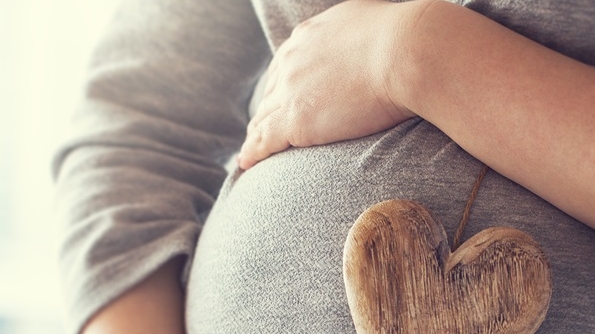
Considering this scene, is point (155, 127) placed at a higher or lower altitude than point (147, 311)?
higher

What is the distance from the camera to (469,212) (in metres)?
0.58

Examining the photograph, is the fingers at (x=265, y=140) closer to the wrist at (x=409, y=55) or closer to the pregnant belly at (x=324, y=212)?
the pregnant belly at (x=324, y=212)

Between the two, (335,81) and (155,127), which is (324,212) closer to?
(335,81)

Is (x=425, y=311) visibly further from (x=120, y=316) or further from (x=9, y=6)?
(x=9, y=6)

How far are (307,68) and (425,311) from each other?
0.29 m

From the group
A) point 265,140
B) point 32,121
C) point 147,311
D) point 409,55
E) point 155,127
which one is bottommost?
point 32,121

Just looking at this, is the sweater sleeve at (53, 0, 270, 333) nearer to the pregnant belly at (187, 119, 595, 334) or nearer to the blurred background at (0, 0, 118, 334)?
the pregnant belly at (187, 119, 595, 334)

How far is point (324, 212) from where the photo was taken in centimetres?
62

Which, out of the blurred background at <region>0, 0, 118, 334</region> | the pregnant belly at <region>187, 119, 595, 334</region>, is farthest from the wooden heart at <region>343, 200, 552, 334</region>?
the blurred background at <region>0, 0, 118, 334</region>

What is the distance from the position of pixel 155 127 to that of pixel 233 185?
0.84 feet

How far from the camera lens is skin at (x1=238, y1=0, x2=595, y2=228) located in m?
0.54

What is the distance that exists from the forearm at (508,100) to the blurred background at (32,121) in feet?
4.01

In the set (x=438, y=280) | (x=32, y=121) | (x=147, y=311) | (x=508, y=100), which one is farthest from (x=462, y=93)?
(x=32, y=121)

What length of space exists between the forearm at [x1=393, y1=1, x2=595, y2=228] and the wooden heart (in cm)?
6
